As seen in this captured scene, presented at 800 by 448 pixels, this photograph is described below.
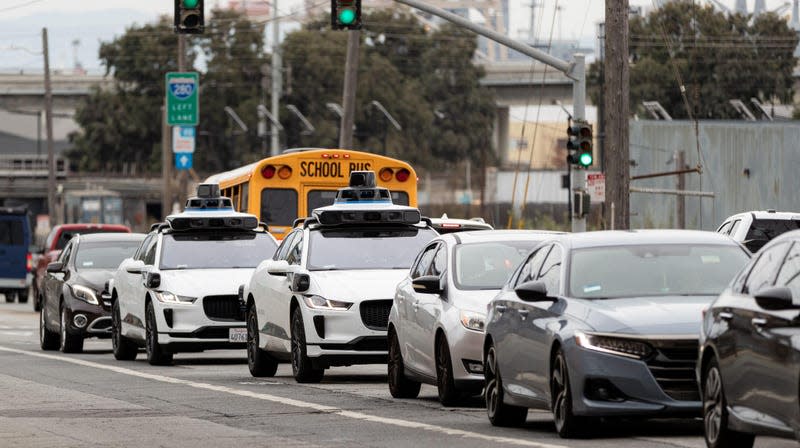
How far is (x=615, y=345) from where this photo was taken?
12.3 meters

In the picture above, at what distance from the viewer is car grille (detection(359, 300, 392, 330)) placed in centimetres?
1911

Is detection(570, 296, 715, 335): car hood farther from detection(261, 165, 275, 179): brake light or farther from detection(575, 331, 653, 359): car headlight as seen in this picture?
detection(261, 165, 275, 179): brake light

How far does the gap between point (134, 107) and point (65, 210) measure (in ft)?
25.8

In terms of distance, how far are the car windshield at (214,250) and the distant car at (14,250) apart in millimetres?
28416

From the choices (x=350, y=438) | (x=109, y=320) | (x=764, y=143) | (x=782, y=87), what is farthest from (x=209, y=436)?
(x=782, y=87)

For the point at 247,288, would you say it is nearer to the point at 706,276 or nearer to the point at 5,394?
the point at 5,394

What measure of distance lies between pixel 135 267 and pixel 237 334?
6.76 ft

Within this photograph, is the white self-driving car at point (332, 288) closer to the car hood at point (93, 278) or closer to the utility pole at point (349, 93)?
the car hood at point (93, 278)

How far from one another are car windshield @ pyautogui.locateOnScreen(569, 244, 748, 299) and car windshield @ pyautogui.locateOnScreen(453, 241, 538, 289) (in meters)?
3.05

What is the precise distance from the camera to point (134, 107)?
109 meters

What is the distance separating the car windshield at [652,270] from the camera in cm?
1307

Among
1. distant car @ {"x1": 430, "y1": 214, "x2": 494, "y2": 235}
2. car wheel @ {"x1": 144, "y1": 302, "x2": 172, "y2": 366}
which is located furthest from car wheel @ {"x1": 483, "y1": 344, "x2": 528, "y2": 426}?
distant car @ {"x1": 430, "y1": 214, "x2": 494, "y2": 235}

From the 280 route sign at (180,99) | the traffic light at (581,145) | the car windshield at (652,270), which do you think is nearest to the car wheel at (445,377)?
the car windshield at (652,270)

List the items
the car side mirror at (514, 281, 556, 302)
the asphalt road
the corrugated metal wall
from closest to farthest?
the car side mirror at (514, 281, 556, 302) → the asphalt road → the corrugated metal wall
